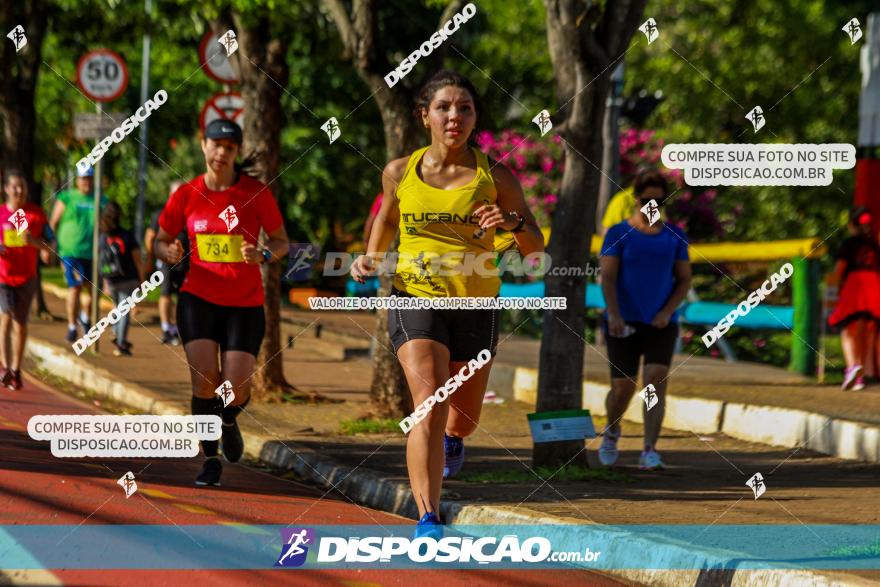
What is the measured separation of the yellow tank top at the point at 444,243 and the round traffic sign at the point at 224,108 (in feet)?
24.7

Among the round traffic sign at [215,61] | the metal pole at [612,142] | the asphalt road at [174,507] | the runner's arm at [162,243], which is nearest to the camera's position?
the asphalt road at [174,507]

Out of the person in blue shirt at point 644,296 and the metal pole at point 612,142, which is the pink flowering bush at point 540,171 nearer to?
the metal pole at point 612,142

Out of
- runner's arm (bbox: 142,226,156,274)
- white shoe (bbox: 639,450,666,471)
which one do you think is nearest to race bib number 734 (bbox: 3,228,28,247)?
runner's arm (bbox: 142,226,156,274)

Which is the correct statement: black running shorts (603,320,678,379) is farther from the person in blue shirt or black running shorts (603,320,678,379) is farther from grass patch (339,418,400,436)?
grass patch (339,418,400,436)

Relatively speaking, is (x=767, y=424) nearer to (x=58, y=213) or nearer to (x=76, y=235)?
(x=76, y=235)

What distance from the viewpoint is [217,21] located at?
13.9m

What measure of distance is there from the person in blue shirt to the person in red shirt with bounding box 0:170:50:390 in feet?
16.9

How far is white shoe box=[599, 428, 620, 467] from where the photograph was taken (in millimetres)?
10180

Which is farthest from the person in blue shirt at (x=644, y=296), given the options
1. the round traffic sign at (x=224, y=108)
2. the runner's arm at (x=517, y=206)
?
the round traffic sign at (x=224, y=108)

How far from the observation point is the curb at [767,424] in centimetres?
1068

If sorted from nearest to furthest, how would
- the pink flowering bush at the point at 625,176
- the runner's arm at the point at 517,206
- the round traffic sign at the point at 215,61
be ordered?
the runner's arm at the point at 517,206 → the round traffic sign at the point at 215,61 → the pink flowering bush at the point at 625,176

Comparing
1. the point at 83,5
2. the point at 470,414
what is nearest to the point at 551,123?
the point at 470,414

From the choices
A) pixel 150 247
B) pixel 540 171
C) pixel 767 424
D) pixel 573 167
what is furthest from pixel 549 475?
pixel 540 171

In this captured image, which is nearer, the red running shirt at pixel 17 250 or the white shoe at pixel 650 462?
the white shoe at pixel 650 462
